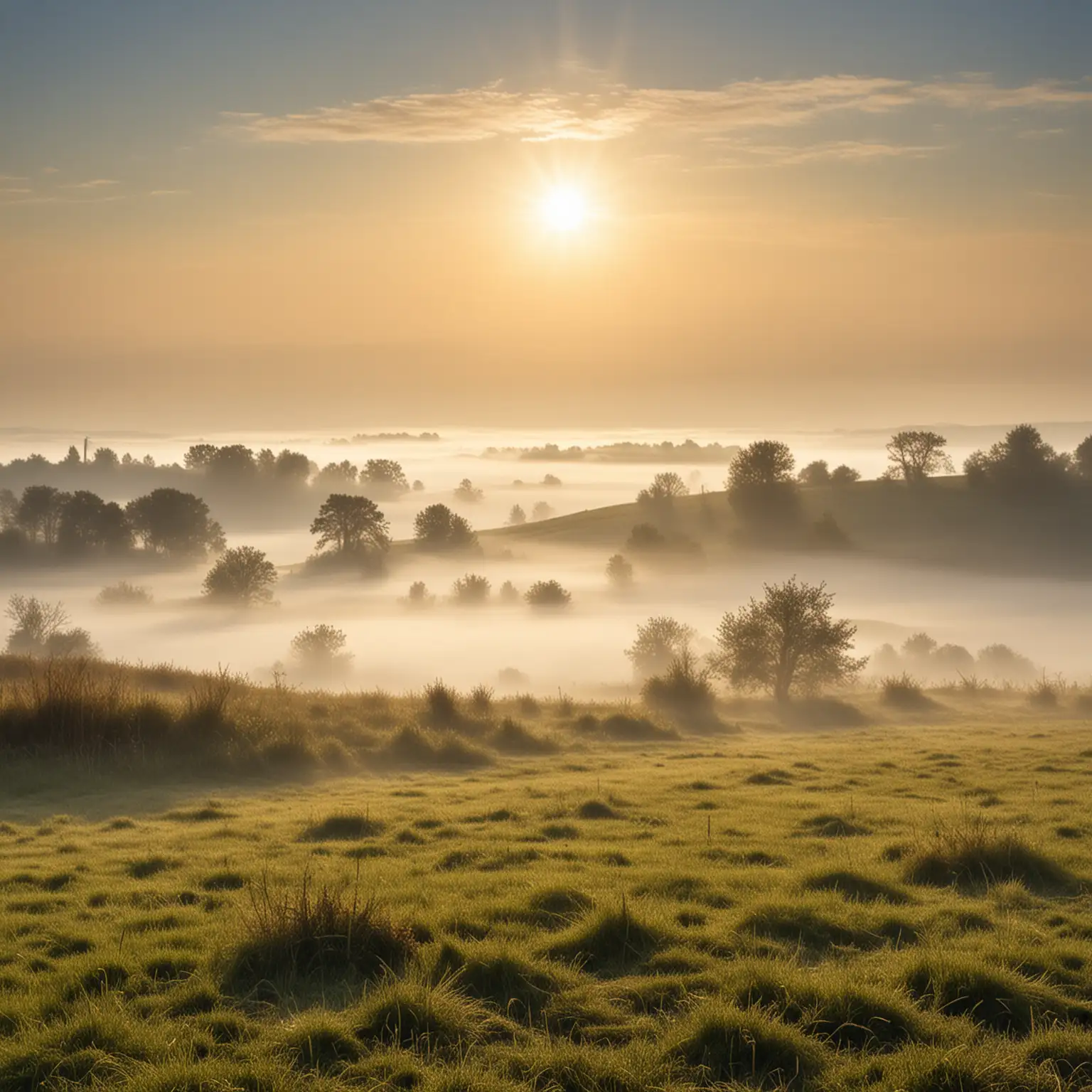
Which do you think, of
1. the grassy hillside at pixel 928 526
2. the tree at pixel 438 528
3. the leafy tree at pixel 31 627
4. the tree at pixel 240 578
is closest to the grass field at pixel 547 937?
the leafy tree at pixel 31 627

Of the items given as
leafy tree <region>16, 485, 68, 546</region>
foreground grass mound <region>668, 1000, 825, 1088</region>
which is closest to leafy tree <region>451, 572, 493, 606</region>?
leafy tree <region>16, 485, 68, 546</region>

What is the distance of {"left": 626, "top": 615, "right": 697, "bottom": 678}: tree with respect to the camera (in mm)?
71188

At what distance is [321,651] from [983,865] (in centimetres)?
7776

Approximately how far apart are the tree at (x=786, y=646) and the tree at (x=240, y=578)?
69.6 metres

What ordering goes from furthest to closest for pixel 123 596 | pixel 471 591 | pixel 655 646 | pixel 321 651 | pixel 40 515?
pixel 40 515 → pixel 471 591 → pixel 123 596 → pixel 321 651 → pixel 655 646

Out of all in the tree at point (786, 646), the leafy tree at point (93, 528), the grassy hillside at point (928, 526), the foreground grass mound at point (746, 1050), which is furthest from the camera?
the grassy hillside at point (928, 526)

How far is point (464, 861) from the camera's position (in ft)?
44.3

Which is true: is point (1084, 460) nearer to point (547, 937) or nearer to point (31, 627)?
point (31, 627)

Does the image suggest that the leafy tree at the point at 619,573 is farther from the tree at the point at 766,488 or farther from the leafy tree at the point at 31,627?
the leafy tree at the point at 31,627

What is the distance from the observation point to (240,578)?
106875 millimetres

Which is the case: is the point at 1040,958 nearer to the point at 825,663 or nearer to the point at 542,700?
the point at 542,700

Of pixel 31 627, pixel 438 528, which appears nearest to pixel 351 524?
pixel 438 528

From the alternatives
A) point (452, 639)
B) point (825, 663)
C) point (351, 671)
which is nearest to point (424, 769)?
point (825, 663)

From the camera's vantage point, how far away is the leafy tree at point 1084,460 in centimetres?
13825
